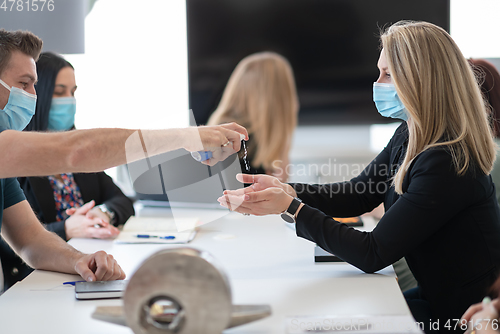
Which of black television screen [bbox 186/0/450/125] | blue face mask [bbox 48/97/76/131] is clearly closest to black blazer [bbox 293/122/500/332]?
blue face mask [bbox 48/97/76/131]

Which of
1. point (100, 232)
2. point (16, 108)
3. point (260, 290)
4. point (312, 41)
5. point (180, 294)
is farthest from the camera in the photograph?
point (312, 41)

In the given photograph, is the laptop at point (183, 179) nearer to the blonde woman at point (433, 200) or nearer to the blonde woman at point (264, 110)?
the blonde woman at point (433, 200)

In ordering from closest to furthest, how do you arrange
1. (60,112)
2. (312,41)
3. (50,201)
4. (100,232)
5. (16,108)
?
(16,108), (100,232), (50,201), (60,112), (312,41)

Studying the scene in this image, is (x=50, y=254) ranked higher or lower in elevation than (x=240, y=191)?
lower

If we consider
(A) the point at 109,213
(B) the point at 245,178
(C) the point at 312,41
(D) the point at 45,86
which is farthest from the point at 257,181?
(C) the point at 312,41

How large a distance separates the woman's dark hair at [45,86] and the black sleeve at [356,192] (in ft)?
3.62

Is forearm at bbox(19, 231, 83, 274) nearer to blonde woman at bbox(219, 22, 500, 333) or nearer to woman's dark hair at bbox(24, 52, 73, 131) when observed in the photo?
blonde woman at bbox(219, 22, 500, 333)

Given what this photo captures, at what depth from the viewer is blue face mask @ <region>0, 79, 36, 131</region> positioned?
139 cm

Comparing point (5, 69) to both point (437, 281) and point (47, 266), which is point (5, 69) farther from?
point (437, 281)

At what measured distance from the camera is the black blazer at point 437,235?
118 cm

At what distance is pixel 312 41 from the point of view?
319cm

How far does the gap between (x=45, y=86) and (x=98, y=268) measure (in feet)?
3.77

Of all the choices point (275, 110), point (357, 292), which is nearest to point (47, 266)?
point (357, 292)

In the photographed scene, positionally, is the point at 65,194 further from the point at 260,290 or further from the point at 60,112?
the point at 260,290
